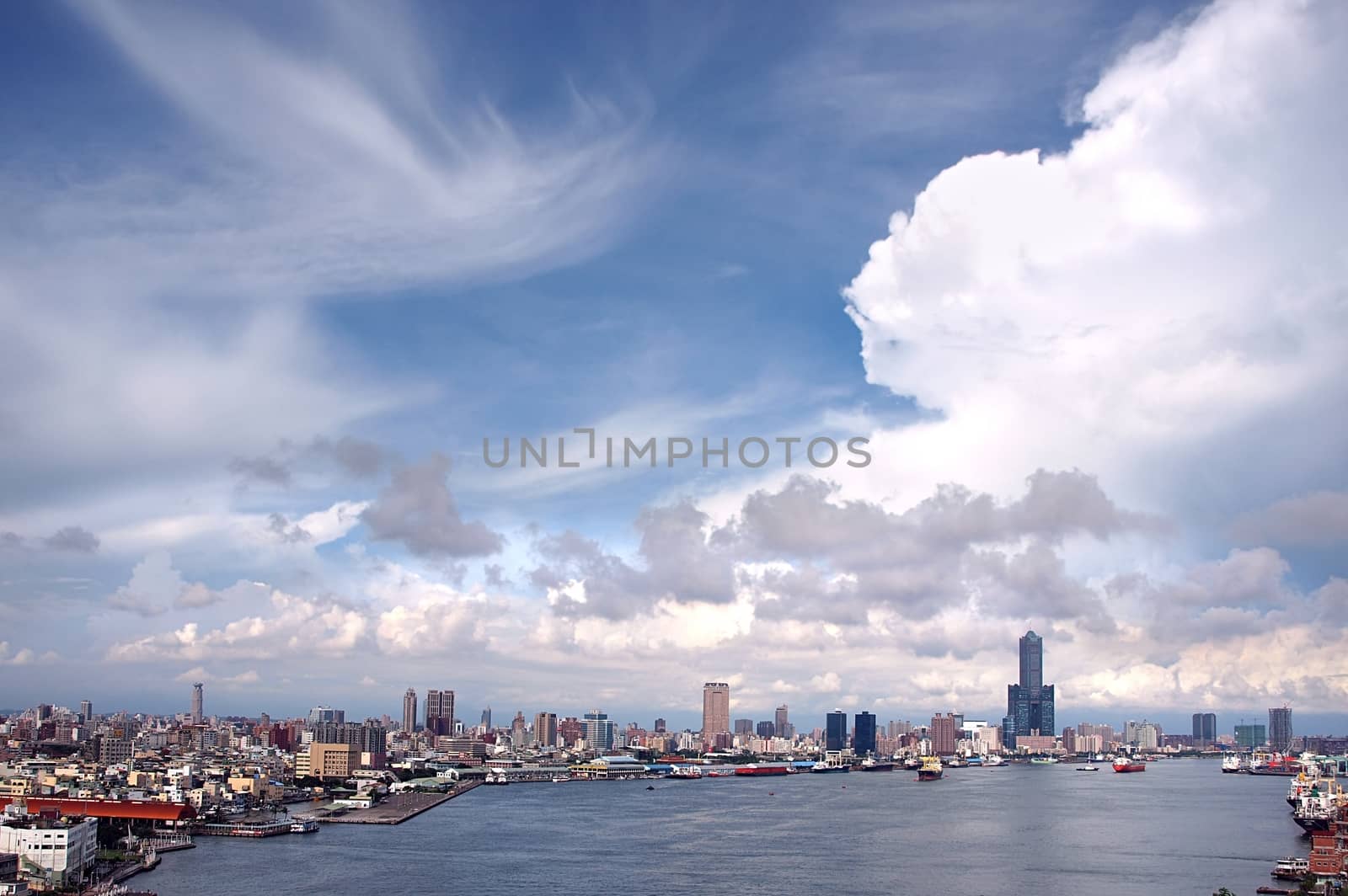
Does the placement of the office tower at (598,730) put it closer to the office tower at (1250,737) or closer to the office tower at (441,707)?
the office tower at (441,707)

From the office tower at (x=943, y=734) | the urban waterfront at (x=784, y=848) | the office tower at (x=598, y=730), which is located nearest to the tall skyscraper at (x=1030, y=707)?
the office tower at (x=943, y=734)

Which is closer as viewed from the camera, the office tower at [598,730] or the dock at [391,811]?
the dock at [391,811]

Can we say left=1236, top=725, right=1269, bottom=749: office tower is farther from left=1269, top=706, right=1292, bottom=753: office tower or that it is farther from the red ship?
the red ship

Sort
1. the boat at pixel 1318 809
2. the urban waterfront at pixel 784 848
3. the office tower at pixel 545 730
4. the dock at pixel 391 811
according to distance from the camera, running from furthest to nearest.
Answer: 1. the office tower at pixel 545 730
2. the dock at pixel 391 811
3. the boat at pixel 1318 809
4. the urban waterfront at pixel 784 848

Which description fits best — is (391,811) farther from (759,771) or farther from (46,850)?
(759,771)

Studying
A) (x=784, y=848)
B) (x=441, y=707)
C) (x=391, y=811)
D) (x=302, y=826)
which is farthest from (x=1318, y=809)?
(x=441, y=707)

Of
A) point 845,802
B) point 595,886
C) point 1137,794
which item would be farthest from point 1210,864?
point 1137,794

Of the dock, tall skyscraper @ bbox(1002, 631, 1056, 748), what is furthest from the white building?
tall skyscraper @ bbox(1002, 631, 1056, 748)
